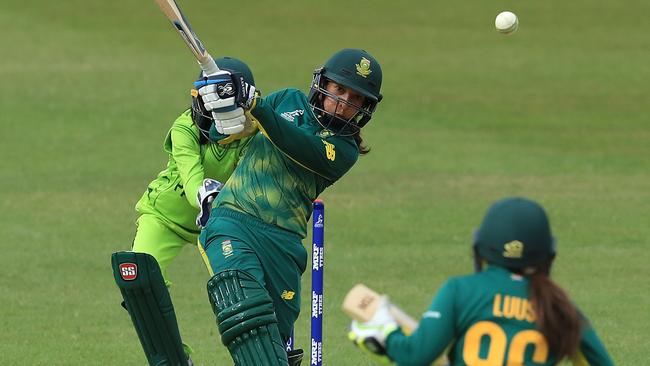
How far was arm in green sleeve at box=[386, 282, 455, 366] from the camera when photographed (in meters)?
4.45

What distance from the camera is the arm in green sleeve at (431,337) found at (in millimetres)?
4445

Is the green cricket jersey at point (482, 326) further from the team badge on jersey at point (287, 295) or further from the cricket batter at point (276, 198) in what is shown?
the team badge on jersey at point (287, 295)

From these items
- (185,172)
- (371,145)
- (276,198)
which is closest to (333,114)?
(276,198)

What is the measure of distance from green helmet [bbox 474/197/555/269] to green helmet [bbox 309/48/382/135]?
2.04 meters

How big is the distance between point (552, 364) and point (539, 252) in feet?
1.29

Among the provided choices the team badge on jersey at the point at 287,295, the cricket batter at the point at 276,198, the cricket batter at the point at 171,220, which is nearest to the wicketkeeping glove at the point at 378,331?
the cricket batter at the point at 276,198

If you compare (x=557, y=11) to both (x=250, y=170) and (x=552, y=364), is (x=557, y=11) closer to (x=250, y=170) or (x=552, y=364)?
(x=250, y=170)

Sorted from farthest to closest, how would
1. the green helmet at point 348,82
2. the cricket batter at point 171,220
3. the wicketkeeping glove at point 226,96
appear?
the cricket batter at point 171,220 → the green helmet at point 348,82 → the wicketkeeping glove at point 226,96

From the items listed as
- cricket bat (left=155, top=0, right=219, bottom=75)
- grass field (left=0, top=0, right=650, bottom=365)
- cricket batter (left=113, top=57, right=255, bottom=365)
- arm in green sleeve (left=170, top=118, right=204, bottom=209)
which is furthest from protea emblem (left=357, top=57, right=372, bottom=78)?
grass field (left=0, top=0, right=650, bottom=365)

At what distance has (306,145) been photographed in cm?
618

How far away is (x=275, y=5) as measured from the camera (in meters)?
27.3

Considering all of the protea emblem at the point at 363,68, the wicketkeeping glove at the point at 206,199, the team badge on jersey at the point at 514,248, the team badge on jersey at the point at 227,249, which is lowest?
the team badge on jersey at the point at 227,249

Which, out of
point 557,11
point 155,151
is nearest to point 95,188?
point 155,151

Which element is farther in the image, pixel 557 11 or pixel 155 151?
pixel 557 11
